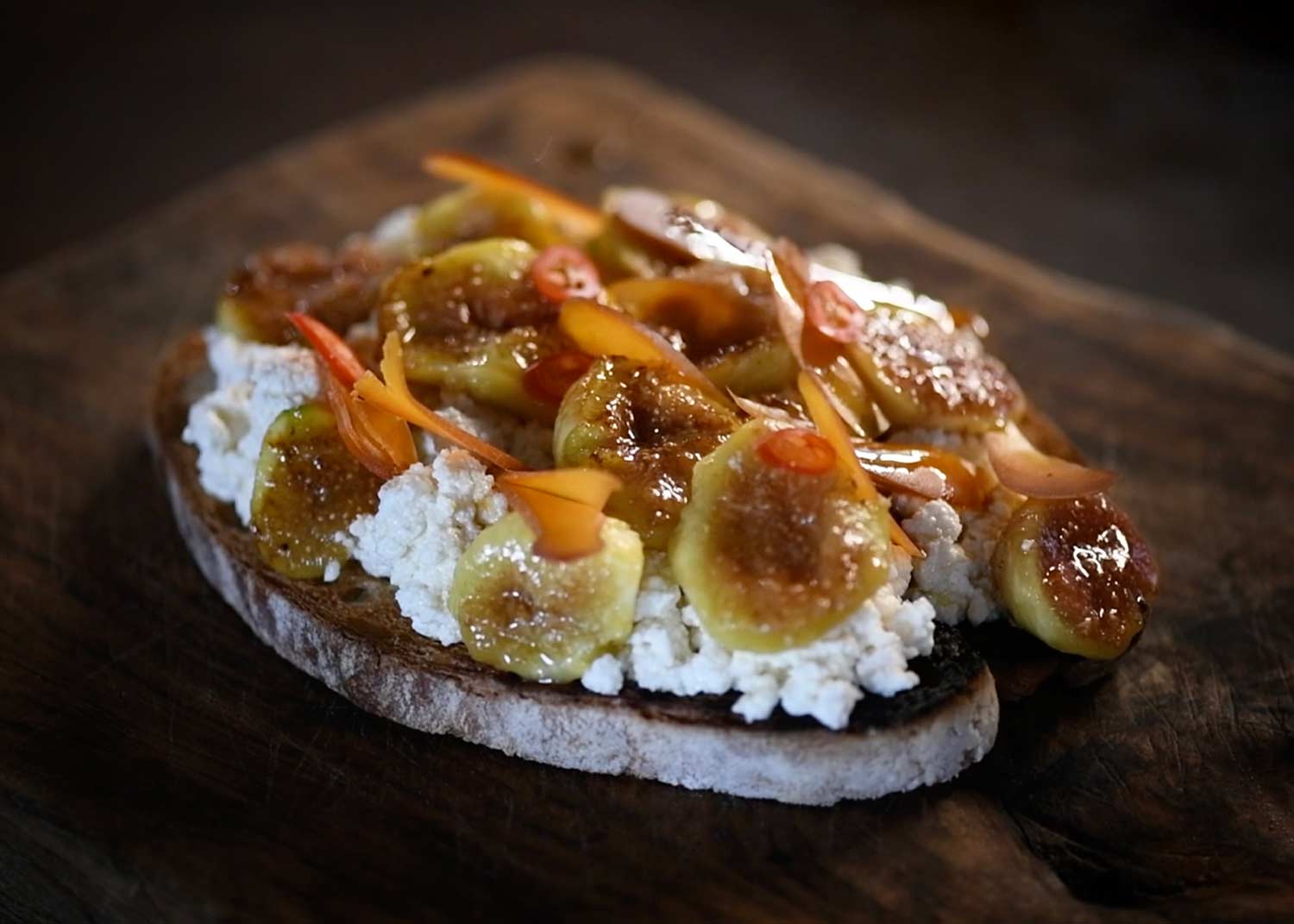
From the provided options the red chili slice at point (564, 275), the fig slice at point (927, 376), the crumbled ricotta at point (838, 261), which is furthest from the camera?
the crumbled ricotta at point (838, 261)

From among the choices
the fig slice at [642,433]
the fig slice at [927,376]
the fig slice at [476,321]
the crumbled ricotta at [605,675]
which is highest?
the fig slice at [927,376]

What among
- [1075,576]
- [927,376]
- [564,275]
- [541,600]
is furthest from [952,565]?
[564,275]

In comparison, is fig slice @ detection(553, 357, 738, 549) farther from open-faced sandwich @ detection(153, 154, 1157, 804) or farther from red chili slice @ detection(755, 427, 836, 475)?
red chili slice @ detection(755, 427, 836, 475)

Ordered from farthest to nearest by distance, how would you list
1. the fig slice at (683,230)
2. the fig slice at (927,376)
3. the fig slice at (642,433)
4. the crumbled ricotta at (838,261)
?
the crumbled ricotta at (838,261)
the fig slice at (683,230)
the fig slice at (927,376)
the fig slice at (642,433)

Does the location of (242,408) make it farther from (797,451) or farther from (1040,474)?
(1040,474)

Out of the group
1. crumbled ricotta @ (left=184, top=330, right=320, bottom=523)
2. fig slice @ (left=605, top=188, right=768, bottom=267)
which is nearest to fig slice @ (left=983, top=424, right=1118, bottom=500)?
fig slice @ (left=605, top=188, right=768, bottom=267)

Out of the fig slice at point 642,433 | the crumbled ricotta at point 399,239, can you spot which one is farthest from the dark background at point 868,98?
the fig slice at point 642,433

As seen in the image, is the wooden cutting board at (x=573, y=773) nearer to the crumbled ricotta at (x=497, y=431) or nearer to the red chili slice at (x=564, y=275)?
the crumbled ricotta at (x=497, y=431)
